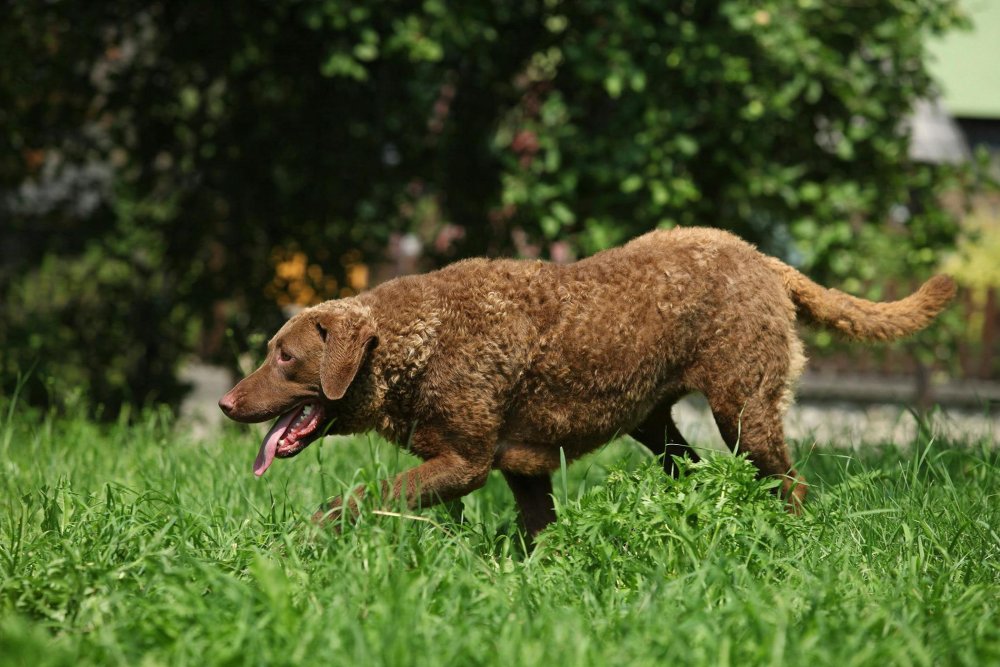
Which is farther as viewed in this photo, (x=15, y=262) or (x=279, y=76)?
(x=15, y=262)

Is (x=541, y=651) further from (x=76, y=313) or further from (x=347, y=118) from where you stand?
(x=76, y=313)

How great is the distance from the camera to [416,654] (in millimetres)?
2490

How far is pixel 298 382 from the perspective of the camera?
3.66m

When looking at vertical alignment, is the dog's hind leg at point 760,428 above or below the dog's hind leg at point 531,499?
above

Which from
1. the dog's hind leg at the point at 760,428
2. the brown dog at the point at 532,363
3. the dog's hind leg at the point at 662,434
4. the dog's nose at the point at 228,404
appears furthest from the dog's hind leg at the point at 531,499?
the dog's nose at the point at 228,404

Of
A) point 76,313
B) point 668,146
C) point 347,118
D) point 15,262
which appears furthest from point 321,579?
point 15,262

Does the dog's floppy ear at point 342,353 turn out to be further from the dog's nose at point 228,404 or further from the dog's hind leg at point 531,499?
the dog's hind leg at point 531,499

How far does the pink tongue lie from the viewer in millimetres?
3564

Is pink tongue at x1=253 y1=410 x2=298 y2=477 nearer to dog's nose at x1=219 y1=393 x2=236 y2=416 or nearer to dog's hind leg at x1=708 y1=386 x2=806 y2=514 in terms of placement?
dog's nose at x1=219 y1=393 x2=236 y2=416

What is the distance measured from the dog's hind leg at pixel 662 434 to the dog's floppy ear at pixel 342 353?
129 centimetres

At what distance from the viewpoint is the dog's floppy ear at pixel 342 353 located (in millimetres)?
3496

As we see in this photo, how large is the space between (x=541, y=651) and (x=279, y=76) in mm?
5130

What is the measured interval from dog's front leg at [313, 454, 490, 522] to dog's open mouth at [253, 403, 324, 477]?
0.83 feet

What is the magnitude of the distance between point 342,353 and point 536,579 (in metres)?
0.98
